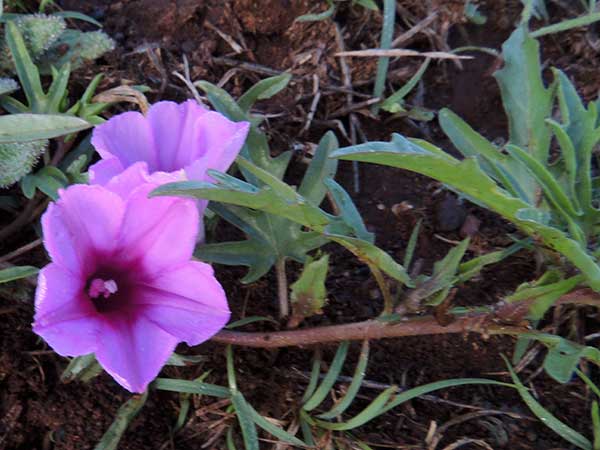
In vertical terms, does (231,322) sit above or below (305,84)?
below

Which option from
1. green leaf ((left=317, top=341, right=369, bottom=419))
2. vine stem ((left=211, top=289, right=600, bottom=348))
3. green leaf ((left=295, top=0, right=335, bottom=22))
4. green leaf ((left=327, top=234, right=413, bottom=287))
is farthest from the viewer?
green leaf ((left=295, top=0, right=335, bottom=22))

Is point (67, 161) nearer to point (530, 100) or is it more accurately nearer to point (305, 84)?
point (305, 84)

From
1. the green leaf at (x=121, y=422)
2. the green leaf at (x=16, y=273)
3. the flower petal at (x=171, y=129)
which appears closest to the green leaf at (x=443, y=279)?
the flower petal at (x=171, y=129)

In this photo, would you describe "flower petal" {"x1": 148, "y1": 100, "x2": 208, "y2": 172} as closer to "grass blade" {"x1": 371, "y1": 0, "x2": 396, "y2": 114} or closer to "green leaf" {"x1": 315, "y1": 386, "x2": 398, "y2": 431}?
"green leaf" {"x1": 315, "y1": 386, "x2": 398, "y2": 431}

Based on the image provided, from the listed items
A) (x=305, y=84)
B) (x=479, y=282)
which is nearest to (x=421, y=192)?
(x=479, y=282)

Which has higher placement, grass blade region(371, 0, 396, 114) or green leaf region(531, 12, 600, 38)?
green leaf region(531, 12, 600, 38)

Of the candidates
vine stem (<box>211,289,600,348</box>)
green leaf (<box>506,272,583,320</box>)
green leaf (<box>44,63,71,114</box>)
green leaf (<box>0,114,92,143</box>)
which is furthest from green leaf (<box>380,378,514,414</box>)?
green leaf (<box>44,63,71,114</box>)
